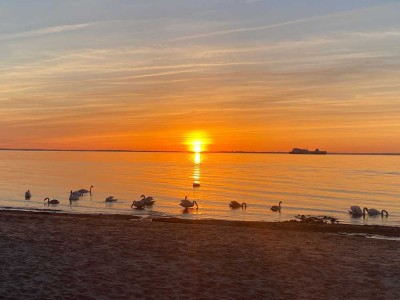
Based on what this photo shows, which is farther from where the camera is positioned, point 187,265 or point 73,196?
point 73,196

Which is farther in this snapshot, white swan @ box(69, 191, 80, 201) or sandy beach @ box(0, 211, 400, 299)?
white swan @ box(69, 191, 80, 201)

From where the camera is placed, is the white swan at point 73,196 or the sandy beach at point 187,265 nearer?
the sandy beach at point 187,265

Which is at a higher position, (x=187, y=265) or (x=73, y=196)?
(x=73, y=196)

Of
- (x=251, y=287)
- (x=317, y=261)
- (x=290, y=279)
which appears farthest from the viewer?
(x=317, y=261)

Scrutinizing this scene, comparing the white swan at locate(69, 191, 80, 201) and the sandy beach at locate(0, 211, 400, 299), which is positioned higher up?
the white swan at locate(69, 191, 80, 201)

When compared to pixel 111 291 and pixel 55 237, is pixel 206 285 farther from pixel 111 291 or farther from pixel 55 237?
pixel 55 237

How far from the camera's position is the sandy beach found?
1153 centimetres

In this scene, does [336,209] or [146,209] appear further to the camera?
[336,209]

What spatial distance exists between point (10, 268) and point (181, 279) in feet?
15.8

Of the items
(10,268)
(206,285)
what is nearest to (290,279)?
(206,285)

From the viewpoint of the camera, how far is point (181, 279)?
12578 millimetres

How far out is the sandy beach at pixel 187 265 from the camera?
11.5 m

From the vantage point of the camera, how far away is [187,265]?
14172 mm

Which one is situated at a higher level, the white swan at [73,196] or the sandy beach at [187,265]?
the white swan at [73,196]
